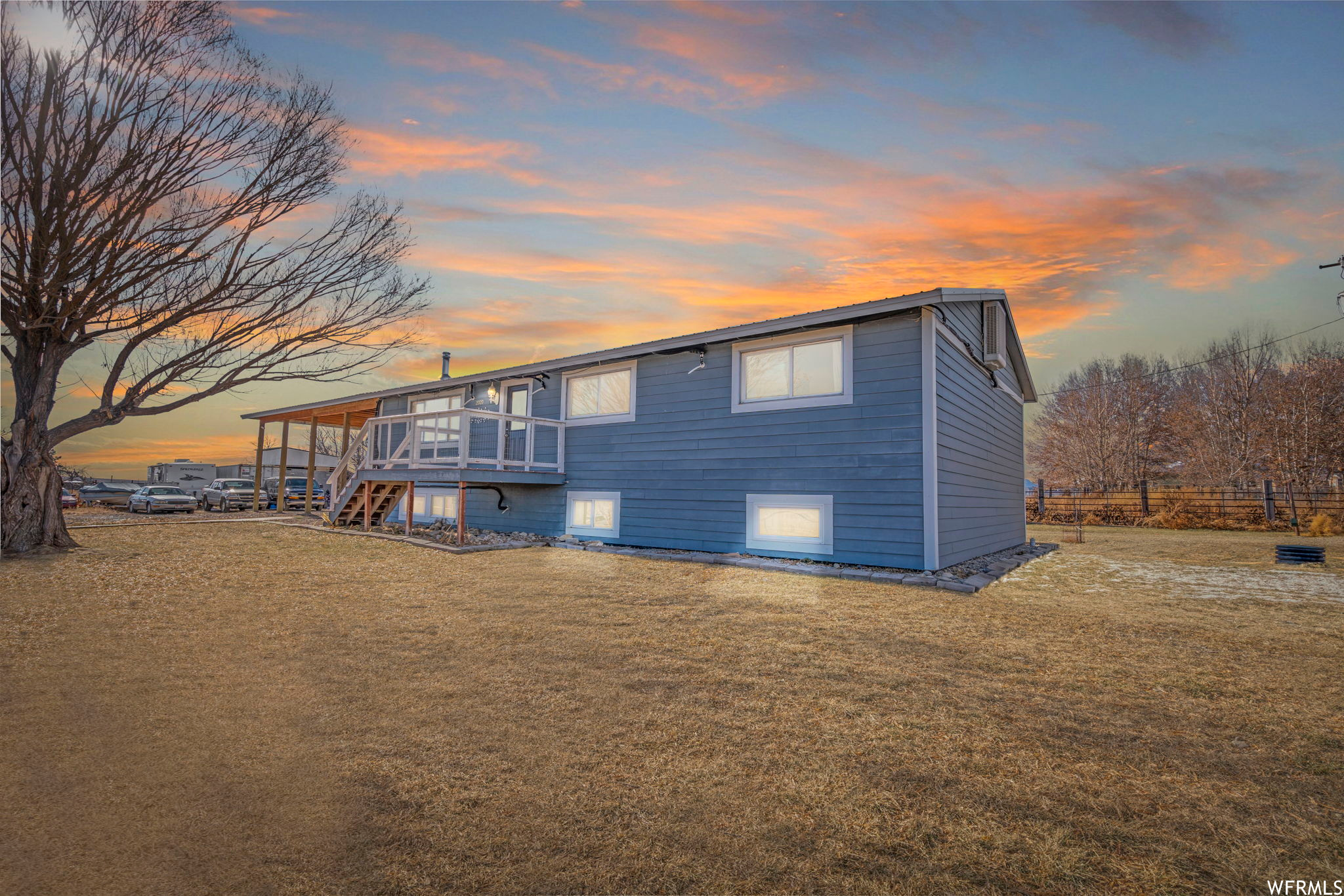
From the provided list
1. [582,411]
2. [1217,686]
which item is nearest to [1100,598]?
[1217,686]

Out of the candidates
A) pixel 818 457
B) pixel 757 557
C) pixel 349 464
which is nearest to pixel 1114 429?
pixel 818 457

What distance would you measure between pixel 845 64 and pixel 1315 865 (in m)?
10.1

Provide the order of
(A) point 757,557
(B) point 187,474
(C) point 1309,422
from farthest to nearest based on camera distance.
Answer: (B) point 187,474
(C) point 1309,422
(A) point 757,557

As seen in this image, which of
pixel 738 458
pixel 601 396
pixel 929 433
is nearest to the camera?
pixel 929 433

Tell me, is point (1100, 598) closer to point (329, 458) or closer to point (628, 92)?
point (628, 92)

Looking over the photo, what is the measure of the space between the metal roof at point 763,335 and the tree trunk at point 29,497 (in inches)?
297

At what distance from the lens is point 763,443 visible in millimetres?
10367

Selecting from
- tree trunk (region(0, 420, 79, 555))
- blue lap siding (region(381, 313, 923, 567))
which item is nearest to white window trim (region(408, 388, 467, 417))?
blue lap siding (region(381, 313, 923, 567))

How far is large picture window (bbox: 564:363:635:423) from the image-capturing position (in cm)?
1250

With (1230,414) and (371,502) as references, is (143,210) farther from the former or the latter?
(1230,414)

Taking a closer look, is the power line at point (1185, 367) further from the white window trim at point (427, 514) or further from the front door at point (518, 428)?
the white window trim at point (427, 514)

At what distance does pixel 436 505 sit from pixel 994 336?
13.9 m

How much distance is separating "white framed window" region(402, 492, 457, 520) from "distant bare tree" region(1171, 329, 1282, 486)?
116 ft

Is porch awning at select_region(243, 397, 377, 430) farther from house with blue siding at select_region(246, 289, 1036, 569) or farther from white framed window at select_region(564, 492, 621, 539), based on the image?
white framed window at select_region(564, 492, 621, 539)
